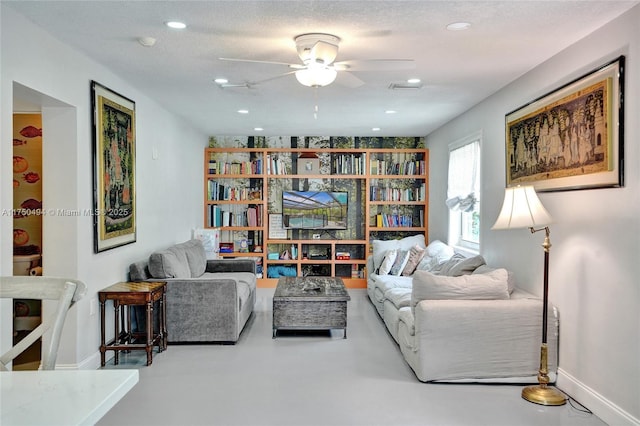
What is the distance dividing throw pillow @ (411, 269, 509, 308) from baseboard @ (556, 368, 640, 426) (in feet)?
2.38

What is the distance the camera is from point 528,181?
446 centimetres

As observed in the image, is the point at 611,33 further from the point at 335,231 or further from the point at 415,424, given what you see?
the point at 335,231

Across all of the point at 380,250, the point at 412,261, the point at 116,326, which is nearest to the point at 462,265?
the point at 412,261

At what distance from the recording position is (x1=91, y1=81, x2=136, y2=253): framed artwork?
426cm

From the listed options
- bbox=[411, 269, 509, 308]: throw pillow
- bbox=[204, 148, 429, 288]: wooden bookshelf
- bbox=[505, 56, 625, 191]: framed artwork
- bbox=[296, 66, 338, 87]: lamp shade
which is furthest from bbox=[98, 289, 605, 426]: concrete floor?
bbox=[204, 148, 429, 288]: wooden bookshelf

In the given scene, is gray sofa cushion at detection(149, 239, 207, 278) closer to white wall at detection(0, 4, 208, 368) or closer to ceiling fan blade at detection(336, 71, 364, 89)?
white wall at detection(0, 4, 208, 368)

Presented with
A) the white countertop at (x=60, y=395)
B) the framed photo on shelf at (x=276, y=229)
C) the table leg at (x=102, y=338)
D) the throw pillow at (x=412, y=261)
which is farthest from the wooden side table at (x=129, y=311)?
the framed photo on shelf at (x=276, y=229)

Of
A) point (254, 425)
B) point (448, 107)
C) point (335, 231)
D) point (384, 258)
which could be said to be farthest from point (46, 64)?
point (335, 231)

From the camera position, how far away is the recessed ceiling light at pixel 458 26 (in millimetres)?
3231

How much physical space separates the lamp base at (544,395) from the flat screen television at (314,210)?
5270mm

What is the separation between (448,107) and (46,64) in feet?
13.8

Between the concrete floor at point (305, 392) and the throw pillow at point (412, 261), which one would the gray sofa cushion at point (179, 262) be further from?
the throw pillow at point (412, 261)

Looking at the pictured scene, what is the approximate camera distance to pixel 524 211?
371 centimetres

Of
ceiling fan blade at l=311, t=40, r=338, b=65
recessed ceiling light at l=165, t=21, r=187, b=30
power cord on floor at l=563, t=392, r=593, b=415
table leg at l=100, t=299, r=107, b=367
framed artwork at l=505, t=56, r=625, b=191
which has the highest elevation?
recessed ceiling light at l=165, t=21, r=187, b=30
